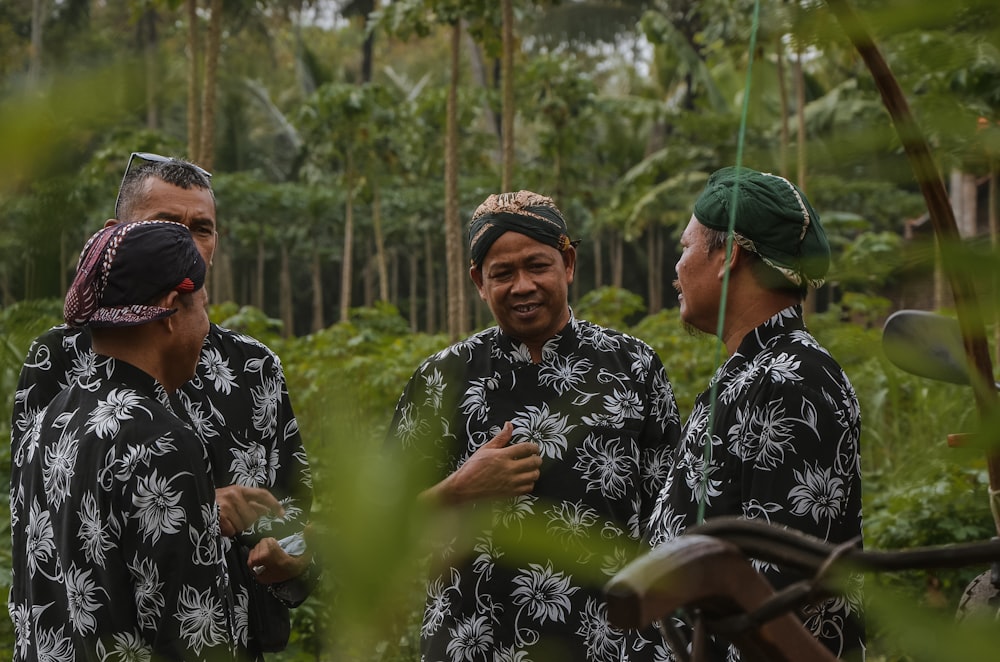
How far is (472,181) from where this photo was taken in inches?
963

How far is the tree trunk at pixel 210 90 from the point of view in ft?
28.1

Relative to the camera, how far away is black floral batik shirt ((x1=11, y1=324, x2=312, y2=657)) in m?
2.18

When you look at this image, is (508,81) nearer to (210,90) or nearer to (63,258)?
(210,90)

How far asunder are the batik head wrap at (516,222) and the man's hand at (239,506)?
0.85 m

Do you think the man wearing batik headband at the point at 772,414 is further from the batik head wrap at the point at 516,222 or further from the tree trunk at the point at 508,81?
the tree trunk at the point at 508,81

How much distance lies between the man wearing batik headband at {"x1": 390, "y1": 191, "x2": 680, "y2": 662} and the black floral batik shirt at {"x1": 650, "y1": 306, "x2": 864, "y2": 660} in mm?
427

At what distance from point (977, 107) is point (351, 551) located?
556 mm

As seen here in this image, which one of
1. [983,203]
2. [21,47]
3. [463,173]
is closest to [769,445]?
[983,203]

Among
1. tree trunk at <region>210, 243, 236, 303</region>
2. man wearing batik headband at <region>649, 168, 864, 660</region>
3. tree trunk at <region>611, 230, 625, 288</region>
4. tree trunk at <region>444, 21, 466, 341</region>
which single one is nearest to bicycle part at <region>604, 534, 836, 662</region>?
man wearing batik headband at <region>649, 168, 864, 660</region>

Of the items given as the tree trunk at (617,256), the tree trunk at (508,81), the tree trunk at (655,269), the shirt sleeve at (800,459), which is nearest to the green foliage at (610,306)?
the tree trunk at (508,81)

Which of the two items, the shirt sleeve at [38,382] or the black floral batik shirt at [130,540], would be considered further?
the shirt sleeve at [38,382]

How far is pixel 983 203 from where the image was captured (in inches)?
44.1

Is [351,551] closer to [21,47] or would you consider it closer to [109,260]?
[21,47]

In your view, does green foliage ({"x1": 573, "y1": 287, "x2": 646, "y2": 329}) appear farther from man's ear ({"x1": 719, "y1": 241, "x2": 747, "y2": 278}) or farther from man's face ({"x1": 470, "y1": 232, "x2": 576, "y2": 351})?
man's ear ({"x1": 719, "y1": 241, "x2": 747, "y2": 278})
